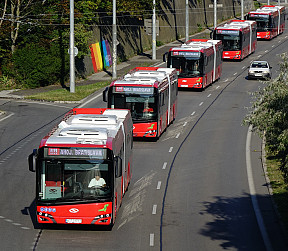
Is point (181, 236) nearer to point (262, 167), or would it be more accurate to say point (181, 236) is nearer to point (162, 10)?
point (262, 167)

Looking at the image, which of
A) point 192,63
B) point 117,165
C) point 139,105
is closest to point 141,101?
point 139,105

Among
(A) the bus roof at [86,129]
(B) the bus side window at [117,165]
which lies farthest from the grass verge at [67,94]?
(B) the bus side window at [117,165]

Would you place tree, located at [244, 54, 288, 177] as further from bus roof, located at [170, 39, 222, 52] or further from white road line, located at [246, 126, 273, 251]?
bus roof, located at [170, 39, 222, 52]

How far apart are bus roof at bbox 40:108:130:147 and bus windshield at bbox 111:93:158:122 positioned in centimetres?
940

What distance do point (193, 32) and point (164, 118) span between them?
207 feet

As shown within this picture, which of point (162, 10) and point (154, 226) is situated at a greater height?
point (162, 10)

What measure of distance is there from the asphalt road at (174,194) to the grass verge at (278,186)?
405 mm

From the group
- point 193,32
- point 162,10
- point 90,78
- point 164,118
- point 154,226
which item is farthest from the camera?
point 193,32

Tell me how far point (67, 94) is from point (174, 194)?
26740mm

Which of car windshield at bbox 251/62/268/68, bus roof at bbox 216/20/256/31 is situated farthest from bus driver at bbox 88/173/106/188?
bus roof at bbox 216/20/256/31

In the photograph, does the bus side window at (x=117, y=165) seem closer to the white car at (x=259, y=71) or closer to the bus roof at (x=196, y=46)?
the bus roof at (x=196, y=46)

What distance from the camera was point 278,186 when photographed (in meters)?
29.1

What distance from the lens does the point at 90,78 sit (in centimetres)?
6334

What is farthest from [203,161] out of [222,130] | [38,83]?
[38,83]
